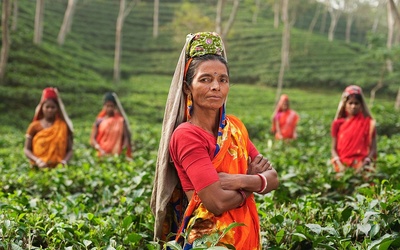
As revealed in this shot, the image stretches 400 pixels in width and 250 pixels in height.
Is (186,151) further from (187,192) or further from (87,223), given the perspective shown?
(87,223)

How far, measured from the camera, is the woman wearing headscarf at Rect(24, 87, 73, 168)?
17.0 feet

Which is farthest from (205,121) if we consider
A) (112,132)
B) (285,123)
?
(285,123)

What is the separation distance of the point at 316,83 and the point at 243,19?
44.8 feet

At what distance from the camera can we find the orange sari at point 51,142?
522 centimetres

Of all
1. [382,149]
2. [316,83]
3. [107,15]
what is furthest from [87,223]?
[107,15]

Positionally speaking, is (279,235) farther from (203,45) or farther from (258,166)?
(203,45)

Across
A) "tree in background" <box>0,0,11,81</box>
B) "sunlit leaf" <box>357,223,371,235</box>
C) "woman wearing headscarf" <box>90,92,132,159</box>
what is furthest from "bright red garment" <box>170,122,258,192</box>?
"tree in background" <box>0,0,11,81</box>

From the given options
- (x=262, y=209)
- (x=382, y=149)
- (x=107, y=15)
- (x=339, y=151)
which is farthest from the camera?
(x=107, y=15)

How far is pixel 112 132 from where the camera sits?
641 centimetres

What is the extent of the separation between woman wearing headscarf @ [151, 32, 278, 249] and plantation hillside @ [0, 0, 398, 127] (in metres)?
15.4

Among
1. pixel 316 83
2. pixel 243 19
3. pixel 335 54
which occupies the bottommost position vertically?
pixel 316 83

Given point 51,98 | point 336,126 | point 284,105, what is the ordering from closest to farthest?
point 336,126 → point 51,98 → point 284,105

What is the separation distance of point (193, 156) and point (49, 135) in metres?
3.91

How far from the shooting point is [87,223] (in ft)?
7.71
